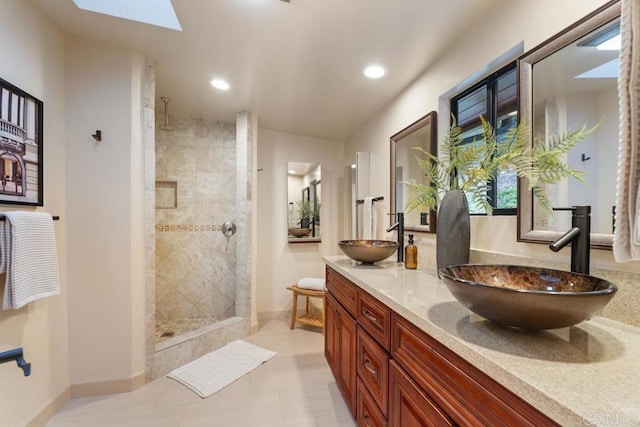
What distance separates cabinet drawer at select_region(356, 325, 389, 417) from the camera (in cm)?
117

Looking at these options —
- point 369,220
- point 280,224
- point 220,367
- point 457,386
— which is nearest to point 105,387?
point 220,367

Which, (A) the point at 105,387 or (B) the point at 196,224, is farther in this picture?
(B) the point at 196,224

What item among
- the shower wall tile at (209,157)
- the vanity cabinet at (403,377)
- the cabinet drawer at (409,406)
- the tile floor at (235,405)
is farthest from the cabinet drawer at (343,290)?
the shower wall tile at (209,157)

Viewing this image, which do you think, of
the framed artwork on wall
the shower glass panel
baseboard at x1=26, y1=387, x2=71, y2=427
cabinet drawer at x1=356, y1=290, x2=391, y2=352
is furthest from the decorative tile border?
cabinet drawer at x1=356, y1=290, x2=391, y2=352

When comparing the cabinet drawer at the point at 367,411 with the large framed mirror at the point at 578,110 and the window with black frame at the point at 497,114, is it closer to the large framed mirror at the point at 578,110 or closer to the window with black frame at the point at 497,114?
the large framed mirror at the point at 578,110

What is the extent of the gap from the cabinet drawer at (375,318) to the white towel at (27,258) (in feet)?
5.45

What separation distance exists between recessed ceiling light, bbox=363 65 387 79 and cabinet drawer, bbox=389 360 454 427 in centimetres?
183

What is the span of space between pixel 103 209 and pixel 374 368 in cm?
196

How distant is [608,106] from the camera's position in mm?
946

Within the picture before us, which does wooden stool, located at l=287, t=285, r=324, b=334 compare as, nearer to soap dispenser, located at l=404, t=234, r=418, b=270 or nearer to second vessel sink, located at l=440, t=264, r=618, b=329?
soap dispenser, located at l=404, t=234, r=418, b=270

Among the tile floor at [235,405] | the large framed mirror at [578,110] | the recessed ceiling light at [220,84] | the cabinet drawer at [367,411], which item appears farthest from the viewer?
the recessed ceiling light at [220,84]

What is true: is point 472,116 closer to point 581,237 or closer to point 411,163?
point 411,163

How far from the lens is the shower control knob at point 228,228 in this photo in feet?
10.3

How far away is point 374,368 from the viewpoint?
1.28 metres
